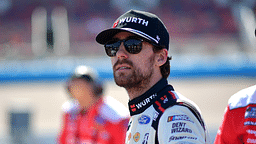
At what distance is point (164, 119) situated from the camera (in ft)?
5.07

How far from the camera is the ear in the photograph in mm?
1888

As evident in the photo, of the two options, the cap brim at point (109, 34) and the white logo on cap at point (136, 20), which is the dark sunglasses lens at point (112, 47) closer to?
the cap brim at point (109, 34)

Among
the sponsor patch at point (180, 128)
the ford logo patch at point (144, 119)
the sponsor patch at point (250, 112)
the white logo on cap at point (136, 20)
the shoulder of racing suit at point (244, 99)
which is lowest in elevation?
the sponsor patch at point (180, 128)

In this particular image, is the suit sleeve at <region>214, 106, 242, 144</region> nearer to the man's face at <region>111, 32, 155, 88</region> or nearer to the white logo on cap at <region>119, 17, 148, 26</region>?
the man's face at <region>111, 32, 155, 88</region>

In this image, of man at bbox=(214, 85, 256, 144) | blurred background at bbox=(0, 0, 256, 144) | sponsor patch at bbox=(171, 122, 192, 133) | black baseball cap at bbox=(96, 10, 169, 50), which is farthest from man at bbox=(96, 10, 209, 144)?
blurred background at bbox=(0, 0, 256, 144)

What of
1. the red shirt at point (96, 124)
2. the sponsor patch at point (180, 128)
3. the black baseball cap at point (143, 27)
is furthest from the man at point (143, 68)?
the red shirt at point (96, 124)

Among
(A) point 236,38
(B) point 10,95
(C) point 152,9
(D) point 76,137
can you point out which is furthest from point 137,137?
(C) point 152,9

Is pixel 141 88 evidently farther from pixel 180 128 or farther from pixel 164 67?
pixel 180 128

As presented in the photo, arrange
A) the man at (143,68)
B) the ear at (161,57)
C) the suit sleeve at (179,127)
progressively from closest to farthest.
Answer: the suit sleeve at (179,127), the man at (143,68), the ear at (161,57)

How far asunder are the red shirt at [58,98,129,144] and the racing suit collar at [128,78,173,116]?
134cm

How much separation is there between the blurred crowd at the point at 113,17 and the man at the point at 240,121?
1156cm

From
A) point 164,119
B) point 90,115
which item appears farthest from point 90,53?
point 164,119

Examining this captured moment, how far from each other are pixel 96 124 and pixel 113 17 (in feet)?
37.8

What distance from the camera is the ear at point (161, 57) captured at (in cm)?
189
